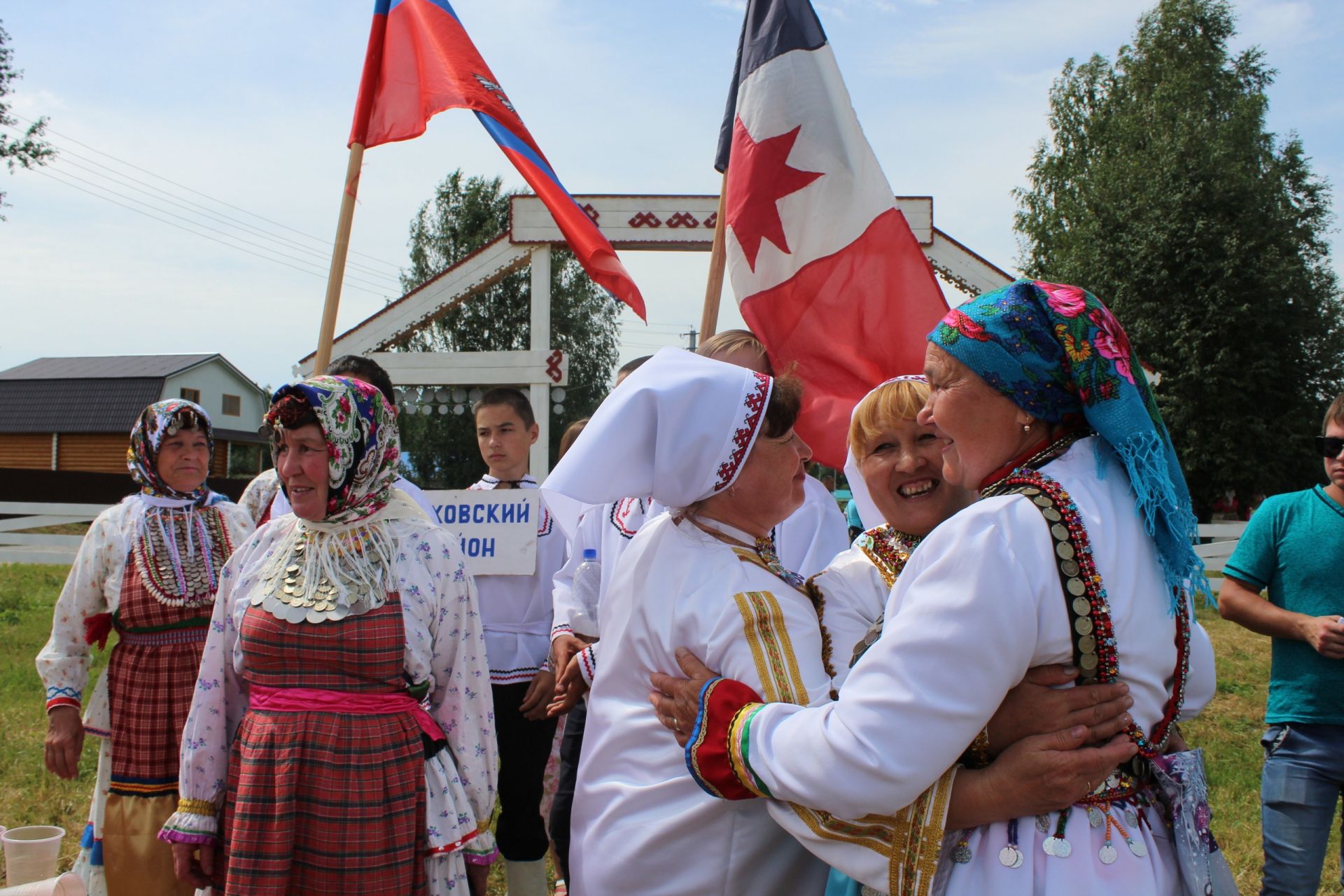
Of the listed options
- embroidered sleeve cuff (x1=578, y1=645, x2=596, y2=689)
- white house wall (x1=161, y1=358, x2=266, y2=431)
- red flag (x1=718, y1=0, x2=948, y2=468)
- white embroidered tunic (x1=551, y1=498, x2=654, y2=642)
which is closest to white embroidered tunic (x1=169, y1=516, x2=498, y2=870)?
embroidered sleeve cuff (x1=578, y1=645, x2=596, y2=689)

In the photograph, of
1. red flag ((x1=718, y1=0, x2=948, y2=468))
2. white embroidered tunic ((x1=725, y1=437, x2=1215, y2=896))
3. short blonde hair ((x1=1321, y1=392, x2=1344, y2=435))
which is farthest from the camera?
red flag ((x1=718, y1=0, x2=948, y2=468))

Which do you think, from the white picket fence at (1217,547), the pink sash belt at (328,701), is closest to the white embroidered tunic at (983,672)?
the pink sash belt at (328,701)

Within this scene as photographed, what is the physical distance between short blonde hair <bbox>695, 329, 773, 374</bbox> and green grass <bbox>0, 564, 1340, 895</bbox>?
113 inches

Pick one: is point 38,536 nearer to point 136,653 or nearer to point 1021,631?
point 136,653

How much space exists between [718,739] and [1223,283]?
25.3 meters

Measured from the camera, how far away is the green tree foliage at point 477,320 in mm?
31219

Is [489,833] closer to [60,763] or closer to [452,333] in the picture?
[60,763]

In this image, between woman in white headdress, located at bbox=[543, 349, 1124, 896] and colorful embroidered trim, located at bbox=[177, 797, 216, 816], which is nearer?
woman in white headdress, located at bbox=[543, 349, 1124, 896]

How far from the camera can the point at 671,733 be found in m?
2.04

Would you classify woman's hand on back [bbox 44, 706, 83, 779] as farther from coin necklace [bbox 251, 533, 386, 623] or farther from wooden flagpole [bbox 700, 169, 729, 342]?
wooden flagpole [bbox 700, 169, 729, 342]

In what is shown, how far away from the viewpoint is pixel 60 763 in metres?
3.50

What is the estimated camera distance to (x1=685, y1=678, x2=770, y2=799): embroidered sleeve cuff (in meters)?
1.73

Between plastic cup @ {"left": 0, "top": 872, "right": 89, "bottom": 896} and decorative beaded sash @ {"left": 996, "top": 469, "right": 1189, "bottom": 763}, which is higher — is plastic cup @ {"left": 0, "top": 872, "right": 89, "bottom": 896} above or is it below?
below

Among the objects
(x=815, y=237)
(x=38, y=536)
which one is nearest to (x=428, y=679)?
(x=815, y=237)
